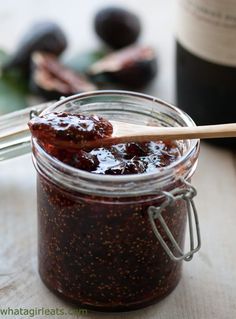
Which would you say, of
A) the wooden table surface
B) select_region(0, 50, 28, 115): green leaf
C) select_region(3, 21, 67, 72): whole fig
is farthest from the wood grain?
select_region(3, 21, 67, 72): whole fig

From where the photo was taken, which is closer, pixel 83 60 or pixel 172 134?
pixel 172 134

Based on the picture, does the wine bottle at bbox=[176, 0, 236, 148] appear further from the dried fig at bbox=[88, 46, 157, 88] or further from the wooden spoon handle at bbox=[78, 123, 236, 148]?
the wooden spoon handle at bbox=[78, 123, 236, 148]

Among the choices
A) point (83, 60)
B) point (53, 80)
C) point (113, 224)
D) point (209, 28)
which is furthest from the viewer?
point (83, 60)

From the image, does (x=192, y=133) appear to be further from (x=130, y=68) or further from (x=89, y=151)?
(x=130, y=68)

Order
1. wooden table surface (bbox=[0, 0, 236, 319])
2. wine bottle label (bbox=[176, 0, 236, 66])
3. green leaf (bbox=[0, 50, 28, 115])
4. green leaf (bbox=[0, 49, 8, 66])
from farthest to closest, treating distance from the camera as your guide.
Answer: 1. green leaf (bbox=[0, 49, 8, 66])
2. green leaf (bbox=[0, 50, 28, 115])
3. wine bottle label (bbox=[176, 0, 236, 66])
4. wooden table surface (bbox=[0, 0, 236, 319])

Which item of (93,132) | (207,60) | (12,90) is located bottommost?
(12,90)

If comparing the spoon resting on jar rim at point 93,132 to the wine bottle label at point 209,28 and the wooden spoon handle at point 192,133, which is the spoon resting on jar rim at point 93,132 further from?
the wine bottle label at point 209,28

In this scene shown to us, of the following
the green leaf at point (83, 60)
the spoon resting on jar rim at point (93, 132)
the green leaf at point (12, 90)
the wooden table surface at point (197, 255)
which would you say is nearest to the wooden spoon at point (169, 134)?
the spoon resting on jar rim at point (93, 132)

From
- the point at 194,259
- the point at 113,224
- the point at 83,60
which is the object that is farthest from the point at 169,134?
the point at 83,60
